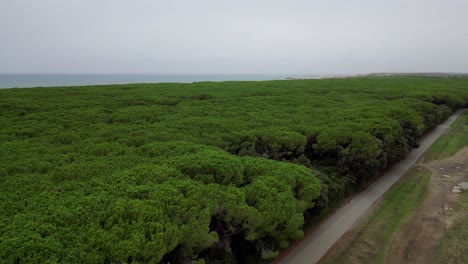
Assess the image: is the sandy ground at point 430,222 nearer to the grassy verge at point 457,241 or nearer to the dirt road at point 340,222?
the grassy verge at point 457,241

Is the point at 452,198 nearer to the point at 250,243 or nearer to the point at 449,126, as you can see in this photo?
the point at 250,243

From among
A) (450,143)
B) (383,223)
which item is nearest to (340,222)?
(383,223)

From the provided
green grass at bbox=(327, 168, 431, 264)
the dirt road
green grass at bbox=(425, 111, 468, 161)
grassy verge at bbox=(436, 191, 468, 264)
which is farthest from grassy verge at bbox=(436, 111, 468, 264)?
green grass at bbox=(425, 111, 468, 161)

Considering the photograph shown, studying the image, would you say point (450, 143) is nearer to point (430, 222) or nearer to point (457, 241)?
point (430, 222)

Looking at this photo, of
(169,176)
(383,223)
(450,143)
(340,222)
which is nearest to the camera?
(169,176)

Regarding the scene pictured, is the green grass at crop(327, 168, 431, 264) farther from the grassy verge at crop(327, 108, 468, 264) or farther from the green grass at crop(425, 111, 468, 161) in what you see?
the green grass at crop(425, 111, 468, 161)
